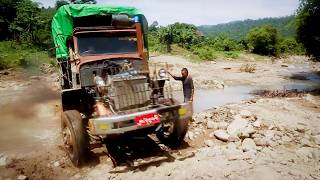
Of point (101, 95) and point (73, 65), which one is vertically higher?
point (73, 65)

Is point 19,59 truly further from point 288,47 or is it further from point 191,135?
point 288,47

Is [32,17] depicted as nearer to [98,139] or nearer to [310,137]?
[98,139]

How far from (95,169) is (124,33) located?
141 inches

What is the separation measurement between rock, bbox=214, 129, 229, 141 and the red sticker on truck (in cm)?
235

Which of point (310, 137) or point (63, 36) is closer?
point (310, 137)

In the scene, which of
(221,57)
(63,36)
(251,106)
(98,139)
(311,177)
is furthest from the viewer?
(221,57)

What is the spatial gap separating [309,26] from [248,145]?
1387 centimetres

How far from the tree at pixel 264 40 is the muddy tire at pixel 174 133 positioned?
4215 centimetres

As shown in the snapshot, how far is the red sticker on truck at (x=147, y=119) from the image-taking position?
19.4 ft

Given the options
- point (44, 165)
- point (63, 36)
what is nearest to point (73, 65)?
point (63, 36)

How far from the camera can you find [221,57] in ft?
128

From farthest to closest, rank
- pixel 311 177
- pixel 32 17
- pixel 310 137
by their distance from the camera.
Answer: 1. pixel 32 17
2. pixel 310 137
3. pixel 311 177

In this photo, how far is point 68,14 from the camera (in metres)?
8.94

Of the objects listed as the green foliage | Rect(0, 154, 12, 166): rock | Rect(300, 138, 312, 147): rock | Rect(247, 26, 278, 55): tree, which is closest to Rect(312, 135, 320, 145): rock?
Rect(300, 138, 312, 147): rock
